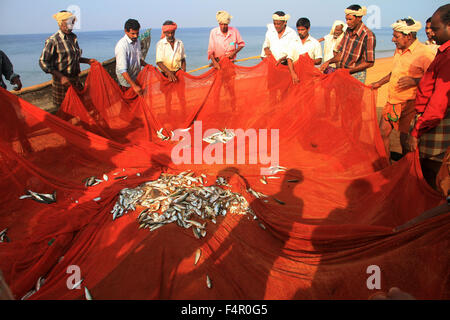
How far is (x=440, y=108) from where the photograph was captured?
337 centimetres

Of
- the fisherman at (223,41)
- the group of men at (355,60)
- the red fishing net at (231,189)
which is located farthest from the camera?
the fisherman at (223,41)

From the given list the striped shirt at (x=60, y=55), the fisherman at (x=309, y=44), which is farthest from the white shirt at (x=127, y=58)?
the fisherman at (x=309, y=44)

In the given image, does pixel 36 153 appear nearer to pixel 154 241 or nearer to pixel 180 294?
pixel 154 241

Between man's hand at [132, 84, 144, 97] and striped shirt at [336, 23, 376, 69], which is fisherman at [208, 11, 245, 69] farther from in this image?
striped shirt at [336, 23, 376, 69]

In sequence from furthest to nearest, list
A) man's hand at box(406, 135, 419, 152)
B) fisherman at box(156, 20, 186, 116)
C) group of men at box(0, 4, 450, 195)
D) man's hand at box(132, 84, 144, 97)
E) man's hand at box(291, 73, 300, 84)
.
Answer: fisherman at box(156, 20, 186, 116), man's hand at box(132, 84, 144, 97), man's hand at box(291, 73, 300, 84), man's hand at box(406, 135, 419, 152), group of men at box(0, 4, 450, 195)

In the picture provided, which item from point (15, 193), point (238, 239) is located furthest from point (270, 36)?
point (15, 193)

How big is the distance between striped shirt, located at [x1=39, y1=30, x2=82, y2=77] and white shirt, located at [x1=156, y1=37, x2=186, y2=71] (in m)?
1.61

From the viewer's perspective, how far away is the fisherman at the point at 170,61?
6037 millimetres

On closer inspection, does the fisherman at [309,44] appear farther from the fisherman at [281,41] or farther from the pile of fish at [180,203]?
the pile of fish at [180,203]

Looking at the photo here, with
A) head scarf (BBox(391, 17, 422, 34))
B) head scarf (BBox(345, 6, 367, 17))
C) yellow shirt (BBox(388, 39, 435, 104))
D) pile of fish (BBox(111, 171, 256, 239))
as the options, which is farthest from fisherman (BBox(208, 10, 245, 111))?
pile of fish (BBox(111, 171, 256, 239))

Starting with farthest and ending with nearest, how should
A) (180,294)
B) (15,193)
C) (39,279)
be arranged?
(15,193), (39,279), (180,294)

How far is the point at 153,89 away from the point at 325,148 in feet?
11.4

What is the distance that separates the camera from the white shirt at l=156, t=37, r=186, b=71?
6410 millimetres

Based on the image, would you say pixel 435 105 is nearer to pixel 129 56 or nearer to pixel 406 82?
pixel 406 82
